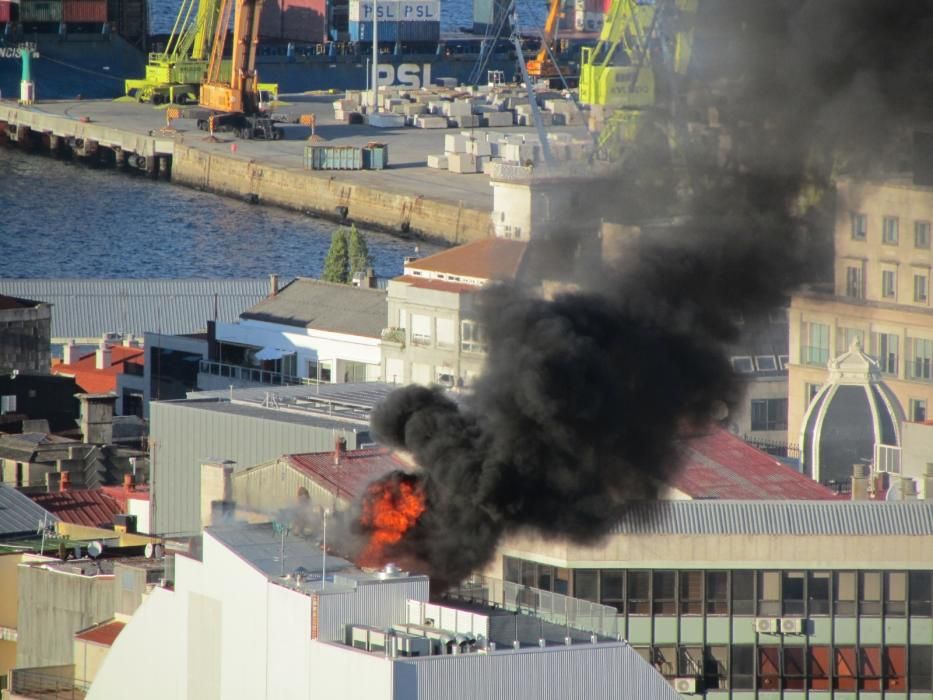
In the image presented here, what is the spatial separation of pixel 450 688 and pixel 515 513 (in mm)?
3532

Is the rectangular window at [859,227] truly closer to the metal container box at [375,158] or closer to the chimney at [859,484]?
the chimney at [859,484]

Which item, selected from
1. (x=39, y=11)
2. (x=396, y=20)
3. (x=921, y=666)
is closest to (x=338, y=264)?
(x=921, y=666)

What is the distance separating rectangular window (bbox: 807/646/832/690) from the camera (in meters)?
28.9

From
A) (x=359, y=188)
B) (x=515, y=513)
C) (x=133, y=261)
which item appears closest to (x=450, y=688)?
(x=515, y=513)

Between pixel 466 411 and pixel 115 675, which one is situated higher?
pixel 466 411

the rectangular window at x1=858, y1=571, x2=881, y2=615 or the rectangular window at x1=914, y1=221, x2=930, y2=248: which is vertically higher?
the rectangular window at x1=914, y1=221, x2=930, y2=248

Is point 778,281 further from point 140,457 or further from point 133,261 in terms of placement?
point 133,261

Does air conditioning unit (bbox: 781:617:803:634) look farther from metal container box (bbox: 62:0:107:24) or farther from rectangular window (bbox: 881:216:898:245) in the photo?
metal container box (bbox: 62:0:107:24)

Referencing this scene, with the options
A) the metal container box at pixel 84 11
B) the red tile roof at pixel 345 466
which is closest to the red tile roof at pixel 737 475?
the red tile roof at pixel 345 466

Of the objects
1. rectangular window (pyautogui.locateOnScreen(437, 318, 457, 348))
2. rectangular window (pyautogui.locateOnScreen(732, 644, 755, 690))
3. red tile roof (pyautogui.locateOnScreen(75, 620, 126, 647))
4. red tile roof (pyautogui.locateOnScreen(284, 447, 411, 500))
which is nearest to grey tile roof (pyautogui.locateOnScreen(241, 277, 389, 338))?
rectangular window (pyautogui.locateOnScreen(437, 318, 457, 348))

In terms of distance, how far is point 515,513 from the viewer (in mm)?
25906

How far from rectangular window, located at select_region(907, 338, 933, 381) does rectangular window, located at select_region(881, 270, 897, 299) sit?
75cm

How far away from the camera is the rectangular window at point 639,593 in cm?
2859

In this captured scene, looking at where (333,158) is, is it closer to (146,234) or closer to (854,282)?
(146,234)
